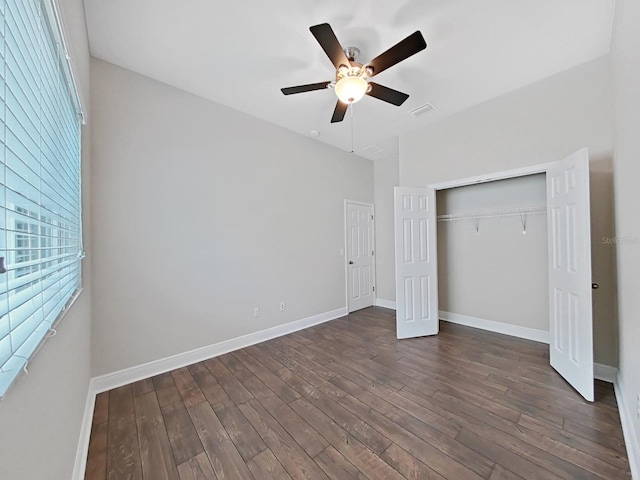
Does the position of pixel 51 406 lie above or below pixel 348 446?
above

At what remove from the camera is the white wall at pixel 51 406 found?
0.67 m

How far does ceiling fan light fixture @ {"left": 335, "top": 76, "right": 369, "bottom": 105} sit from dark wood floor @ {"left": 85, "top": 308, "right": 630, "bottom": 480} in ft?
8.22

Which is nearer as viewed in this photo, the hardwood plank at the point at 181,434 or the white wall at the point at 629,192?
the white wall at the point at 629,192

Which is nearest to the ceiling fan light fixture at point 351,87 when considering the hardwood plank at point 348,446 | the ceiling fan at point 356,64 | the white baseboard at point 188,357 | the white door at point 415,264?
the ceiling fan at point 356,64

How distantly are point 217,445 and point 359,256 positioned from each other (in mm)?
3543

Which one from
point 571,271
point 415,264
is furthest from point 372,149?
point 571,271

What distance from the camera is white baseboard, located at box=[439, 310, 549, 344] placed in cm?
309

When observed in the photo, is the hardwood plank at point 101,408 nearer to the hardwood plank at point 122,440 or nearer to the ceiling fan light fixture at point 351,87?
the hardwood plank at point 122,440

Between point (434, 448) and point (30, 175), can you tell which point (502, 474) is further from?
point (30, 175)

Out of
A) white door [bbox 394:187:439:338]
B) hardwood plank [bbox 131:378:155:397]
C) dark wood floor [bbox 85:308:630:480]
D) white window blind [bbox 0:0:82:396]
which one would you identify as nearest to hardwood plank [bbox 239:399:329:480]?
dark wood floor [bbox 85:308:630:480]

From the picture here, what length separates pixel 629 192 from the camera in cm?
163

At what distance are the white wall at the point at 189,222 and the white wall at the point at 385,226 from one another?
1531mm

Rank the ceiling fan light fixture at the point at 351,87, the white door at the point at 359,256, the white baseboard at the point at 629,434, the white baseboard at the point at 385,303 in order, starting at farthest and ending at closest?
1. the white baseboard at the point at 385,303
2. the white door at the point at 359,256
3. the ceiling fan light fixture at the point at 351,87
4. the white baseboard at the point at 629,434

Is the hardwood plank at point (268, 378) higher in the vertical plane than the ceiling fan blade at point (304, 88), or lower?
lower
